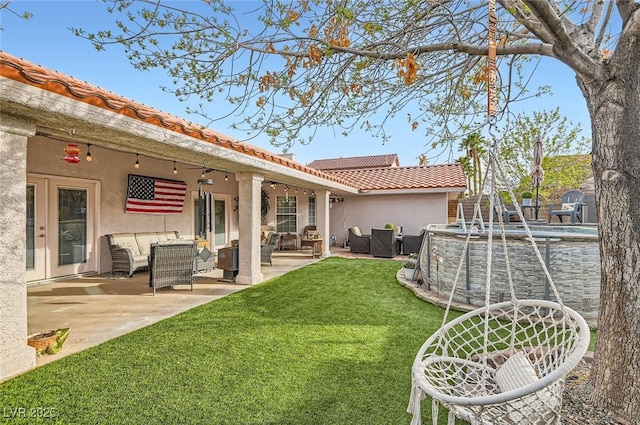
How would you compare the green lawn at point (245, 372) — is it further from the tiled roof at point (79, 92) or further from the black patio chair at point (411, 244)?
the black patio chair at point (411, 244)

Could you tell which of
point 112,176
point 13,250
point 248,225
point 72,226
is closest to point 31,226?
point 72,226

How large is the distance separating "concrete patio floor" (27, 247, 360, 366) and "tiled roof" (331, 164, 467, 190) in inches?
283

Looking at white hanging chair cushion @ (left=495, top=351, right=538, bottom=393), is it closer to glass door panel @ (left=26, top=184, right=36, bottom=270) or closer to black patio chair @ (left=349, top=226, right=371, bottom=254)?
glass door panel @ (left=26, top=184, right=36, bottom=270)

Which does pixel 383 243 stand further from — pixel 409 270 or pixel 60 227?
pixel 60 227

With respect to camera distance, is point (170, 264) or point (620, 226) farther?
point (170, 264)

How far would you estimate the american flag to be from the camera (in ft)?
28.3

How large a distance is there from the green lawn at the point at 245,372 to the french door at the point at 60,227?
424 centimetres

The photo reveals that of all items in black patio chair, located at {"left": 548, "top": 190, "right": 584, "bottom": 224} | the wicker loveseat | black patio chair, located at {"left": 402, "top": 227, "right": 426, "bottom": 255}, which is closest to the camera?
the wicker loveseat

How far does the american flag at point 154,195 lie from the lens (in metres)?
8.62

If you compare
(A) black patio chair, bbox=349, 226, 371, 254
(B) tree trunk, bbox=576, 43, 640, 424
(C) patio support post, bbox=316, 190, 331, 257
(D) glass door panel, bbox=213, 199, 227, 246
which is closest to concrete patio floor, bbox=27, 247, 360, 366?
(D) glass door panel, bbox=213, 199, 227, 246

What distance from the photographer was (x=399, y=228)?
519 inches

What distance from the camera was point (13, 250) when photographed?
10.5ft

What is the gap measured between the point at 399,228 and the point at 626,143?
35.7ft

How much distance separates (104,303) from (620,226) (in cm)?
692
